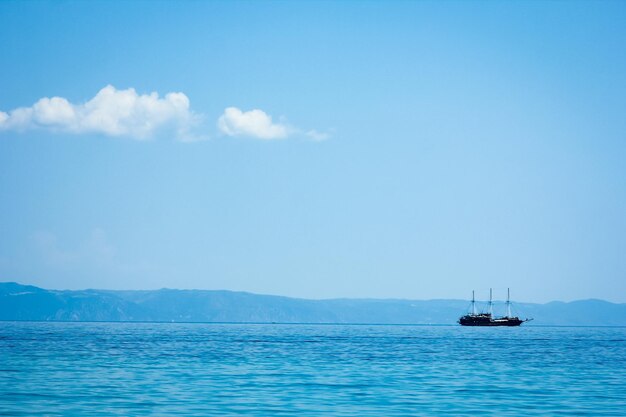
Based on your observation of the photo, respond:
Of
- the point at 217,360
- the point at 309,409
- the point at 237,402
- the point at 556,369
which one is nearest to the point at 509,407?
the point at 309,409

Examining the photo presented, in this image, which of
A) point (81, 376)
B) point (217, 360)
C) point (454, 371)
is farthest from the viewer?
point (217, 360)

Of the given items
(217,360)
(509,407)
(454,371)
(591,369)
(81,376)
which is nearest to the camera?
(509,407)

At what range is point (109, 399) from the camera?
41.3 m

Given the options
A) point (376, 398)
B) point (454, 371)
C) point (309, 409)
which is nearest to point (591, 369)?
point (454, 371)

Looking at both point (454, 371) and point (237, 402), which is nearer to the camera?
point (237, 402)

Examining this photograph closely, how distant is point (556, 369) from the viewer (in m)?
65.4

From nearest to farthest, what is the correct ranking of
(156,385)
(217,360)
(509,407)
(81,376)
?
1. (509,407)
2. (156,385)
3. (81,376)
4. (217,360)

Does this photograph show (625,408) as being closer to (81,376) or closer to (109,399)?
(109,399)

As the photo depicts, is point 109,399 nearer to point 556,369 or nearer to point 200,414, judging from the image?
point 200,414

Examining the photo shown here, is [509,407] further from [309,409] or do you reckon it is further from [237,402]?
[237,402]

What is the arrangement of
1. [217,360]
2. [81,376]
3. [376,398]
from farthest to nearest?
[217,360] < [81,376] < [376,398]

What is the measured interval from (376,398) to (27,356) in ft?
140

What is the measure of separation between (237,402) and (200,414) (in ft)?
14.4

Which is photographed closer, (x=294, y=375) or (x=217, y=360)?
(x=294, y=375)
